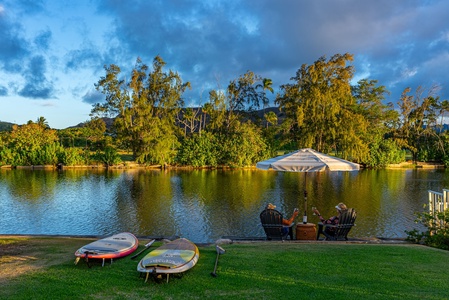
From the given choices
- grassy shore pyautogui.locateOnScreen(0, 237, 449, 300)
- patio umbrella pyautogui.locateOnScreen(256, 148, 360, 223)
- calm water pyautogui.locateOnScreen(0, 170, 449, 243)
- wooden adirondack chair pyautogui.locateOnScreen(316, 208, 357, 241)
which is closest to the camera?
grassy shore pyautogui.locateOnScreen(0, 237, 449, 300)

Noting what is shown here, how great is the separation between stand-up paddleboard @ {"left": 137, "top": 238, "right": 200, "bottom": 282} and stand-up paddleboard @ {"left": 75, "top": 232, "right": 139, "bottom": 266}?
0.82 metres

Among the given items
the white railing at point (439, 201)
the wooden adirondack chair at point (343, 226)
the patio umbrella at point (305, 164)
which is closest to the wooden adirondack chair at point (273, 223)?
the patio umbrella at point (305, 164)

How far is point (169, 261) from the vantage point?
530 centimetres

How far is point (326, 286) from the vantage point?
4.91m

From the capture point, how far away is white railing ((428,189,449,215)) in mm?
8031

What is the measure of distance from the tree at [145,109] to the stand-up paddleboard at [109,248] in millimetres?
32067

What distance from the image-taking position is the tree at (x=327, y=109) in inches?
1422

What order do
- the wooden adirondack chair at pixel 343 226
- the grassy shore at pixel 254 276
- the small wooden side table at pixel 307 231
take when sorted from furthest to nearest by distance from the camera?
the small wooden side table at pixel 307 231 < the wooden adirondack chair at pixel 343 226 < the grassy shore at pixel 254 276

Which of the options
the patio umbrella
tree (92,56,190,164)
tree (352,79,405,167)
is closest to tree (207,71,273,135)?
tree (92,56,190,164)

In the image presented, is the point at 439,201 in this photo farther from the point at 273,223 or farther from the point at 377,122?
the point at 377,122

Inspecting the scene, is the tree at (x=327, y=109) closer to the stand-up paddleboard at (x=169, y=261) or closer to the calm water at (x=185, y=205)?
the calm water at (x=185, y=205)

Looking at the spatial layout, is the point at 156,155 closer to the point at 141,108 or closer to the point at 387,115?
the point at 141,108

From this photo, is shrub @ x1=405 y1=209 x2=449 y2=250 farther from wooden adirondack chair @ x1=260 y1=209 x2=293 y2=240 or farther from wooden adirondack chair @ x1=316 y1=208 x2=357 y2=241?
wooden adirondack chair @ x1=260 y1=209 x2=293 y2=240

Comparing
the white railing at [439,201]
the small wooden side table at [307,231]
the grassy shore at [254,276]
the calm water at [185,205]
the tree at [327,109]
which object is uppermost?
the tree at [327,109]
